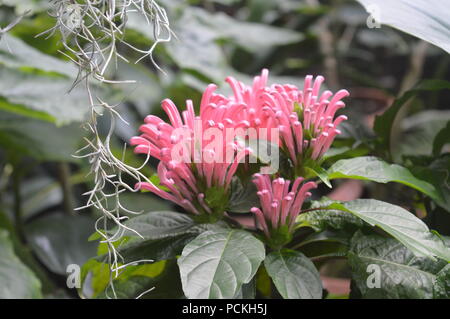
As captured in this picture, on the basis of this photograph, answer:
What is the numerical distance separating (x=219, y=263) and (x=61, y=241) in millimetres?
750

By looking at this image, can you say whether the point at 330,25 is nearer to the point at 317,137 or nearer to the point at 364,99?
the point at 364,99

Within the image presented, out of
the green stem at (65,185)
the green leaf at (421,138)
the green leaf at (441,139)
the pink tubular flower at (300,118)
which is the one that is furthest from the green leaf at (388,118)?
the green stem at (65,185)

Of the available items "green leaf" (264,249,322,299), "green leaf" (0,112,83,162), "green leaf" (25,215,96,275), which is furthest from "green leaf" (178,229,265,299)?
"green leaf" (0,112,83,162)

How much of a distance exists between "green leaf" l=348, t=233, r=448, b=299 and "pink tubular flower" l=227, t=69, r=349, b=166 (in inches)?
4.1

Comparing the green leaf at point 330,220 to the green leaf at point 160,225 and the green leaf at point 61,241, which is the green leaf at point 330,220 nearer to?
the green leaf at point 160,225

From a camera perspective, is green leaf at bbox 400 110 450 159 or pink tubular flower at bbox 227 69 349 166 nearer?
pink tubular flower at bbox 227 69 349 166

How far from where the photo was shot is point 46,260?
3.36ft

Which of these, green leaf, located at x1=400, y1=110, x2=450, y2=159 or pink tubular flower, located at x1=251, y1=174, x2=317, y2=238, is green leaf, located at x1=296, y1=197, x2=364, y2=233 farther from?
green leaf, located at x1=400, y1=110, x2=450, y2=159

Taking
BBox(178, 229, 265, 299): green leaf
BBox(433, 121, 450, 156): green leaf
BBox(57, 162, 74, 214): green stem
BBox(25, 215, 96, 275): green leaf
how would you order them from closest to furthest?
BBox(178, 229, 265, 299): green leaf < BBox(433, 121, 450, 156): green leaf < BBox(25, 215, 96, 275): green leaf < BBox(57, 162, 74, 214): green stem

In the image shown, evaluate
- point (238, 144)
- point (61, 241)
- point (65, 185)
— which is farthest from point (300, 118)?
point (65, 185)

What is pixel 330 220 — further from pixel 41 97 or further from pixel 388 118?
pixel 41 97

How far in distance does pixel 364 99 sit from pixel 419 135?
0.91 m

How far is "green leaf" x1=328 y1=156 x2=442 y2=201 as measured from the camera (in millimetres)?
496

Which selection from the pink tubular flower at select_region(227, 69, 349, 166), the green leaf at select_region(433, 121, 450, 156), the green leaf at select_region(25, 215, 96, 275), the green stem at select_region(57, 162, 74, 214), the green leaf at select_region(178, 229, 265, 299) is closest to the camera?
the green leaf at select_region(178, 229, 265, 299)
